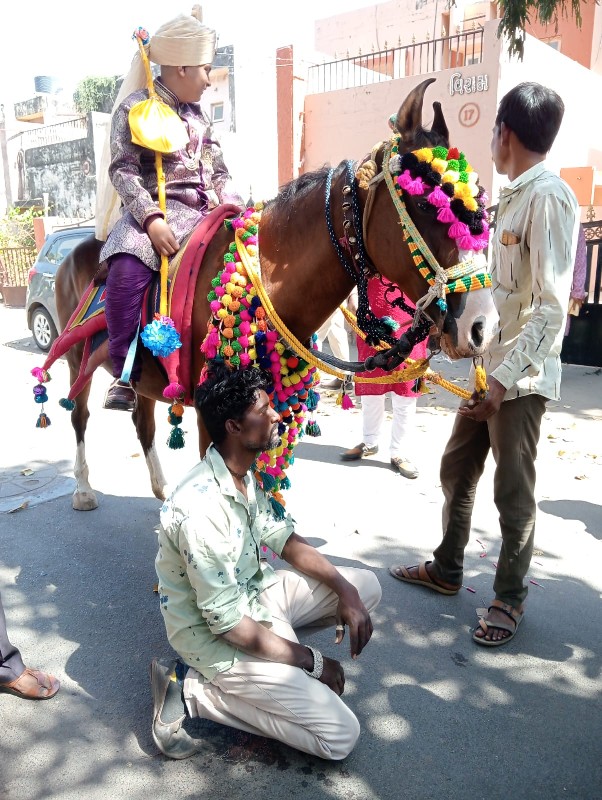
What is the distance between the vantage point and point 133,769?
2330mm

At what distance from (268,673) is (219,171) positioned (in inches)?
99.0

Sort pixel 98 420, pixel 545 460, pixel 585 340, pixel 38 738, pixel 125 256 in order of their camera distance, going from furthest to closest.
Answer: pixel 585 340 → pixel 98 420 → pixel 545 460 → pixel 125 256 → pixel 38 738

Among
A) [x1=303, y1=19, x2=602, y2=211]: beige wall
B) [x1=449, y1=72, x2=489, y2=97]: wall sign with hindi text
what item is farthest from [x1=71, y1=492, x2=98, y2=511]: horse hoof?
[x1=449, y1=72, x2=489, y2=97]: wall sign with hindi text

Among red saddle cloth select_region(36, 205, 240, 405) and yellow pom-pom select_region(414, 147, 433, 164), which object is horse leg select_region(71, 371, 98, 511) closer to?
red saddle cloth select_region(36, 205, 240, 405)

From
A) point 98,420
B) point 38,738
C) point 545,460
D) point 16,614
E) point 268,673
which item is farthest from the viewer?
point 98,420

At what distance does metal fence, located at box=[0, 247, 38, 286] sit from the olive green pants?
17347mm

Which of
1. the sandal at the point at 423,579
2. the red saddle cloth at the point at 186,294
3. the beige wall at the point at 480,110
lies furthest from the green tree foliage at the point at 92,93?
the sandal at the point at 423,579

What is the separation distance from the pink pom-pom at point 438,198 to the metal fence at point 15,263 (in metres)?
18.0

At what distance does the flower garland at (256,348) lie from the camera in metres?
2.62

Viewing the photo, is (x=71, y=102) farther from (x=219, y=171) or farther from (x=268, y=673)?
(x=268, y=673)

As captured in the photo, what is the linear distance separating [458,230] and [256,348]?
35.9 inches

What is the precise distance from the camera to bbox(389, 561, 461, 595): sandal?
3438mm

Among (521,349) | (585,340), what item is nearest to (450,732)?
(521,349)

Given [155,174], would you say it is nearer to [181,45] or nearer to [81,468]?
[181,45]
